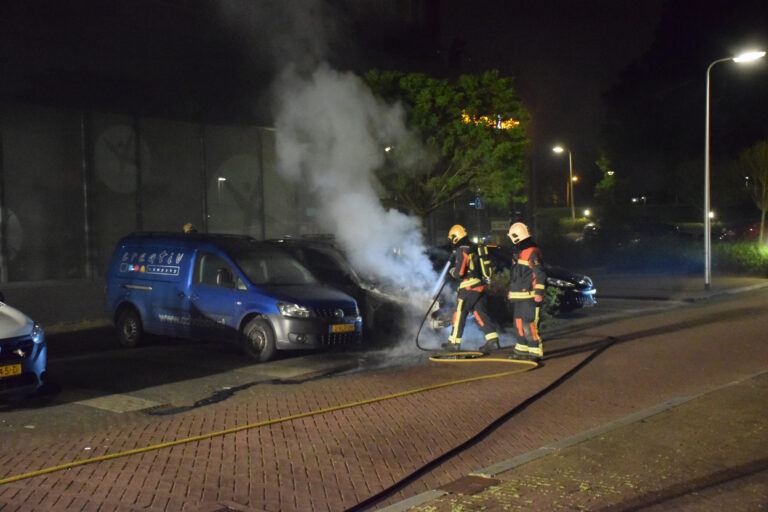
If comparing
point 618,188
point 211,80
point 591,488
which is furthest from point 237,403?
point 618,188

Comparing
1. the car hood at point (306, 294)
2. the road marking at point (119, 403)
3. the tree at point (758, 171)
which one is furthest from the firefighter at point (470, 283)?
the tree at point (758, 171)

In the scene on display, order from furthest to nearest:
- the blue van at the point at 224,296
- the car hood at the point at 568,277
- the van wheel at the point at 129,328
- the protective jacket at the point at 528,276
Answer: the car hood at the point at 568,277 → the van wheel at the point at 129,328 → the blue van at the point at 224,296 → the protective jacket at the point at 528,276

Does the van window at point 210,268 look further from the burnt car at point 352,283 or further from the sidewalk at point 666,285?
the sidewalk at point 666,285

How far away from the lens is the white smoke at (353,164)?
13250mm

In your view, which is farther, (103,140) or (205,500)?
(103,140)

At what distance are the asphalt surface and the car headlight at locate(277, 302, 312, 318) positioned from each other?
2.24ft

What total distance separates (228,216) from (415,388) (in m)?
10.6

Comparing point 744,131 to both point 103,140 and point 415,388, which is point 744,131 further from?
point 415,388

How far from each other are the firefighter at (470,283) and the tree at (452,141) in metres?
5.72

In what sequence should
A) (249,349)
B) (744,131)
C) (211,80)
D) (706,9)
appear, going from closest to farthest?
(249,349)
(211,80)
(744,131)
(706,9)

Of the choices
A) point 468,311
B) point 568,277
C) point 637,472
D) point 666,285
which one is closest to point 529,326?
point 468,311

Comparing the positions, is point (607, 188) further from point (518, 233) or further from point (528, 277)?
point (528, 277)

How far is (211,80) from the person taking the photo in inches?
690

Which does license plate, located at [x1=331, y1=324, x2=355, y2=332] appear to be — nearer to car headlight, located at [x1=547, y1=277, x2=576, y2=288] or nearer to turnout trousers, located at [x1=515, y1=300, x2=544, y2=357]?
turnout trousers, located at [x1=515, y1=300, x2=544, y2=357]
